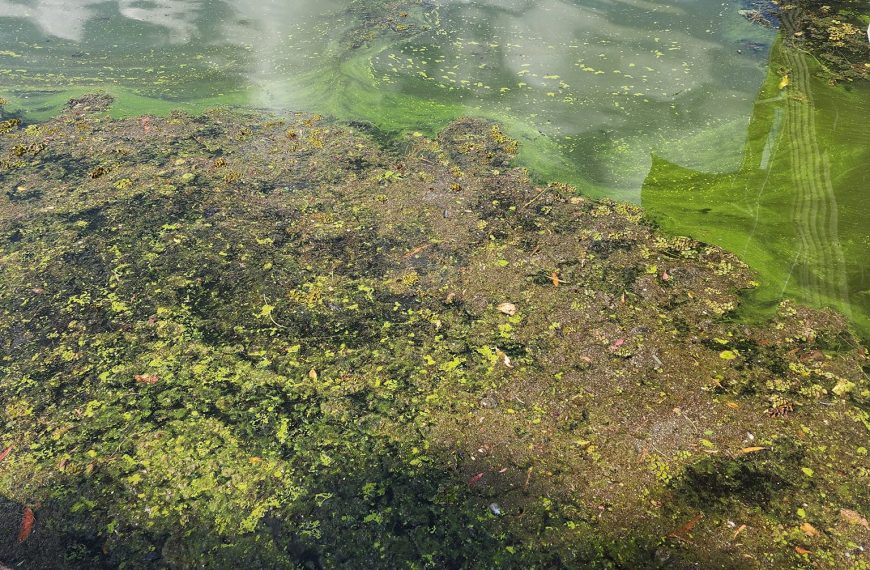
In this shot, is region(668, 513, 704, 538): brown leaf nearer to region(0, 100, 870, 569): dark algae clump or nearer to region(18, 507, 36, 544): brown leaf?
region(0, 100, 870, 569): dark algae clump

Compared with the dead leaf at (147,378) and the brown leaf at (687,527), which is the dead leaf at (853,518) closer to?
the brown leaf at (687,527)

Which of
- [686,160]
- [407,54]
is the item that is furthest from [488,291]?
[407,54]

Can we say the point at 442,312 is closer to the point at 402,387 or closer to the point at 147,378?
the point at 402,387

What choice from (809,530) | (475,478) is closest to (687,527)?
(809,530)

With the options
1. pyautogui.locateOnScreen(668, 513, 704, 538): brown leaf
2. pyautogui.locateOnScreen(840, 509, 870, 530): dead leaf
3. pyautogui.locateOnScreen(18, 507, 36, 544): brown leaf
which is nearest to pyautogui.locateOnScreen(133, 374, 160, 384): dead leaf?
pyautogui.locateOnScreen(18, 507, 36, 544): brown leaf

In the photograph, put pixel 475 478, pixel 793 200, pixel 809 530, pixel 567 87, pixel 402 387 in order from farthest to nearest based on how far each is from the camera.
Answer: pixel 567 87, pixel 793 200, pixel 402 387, pixel 475 478, pixel 809 530

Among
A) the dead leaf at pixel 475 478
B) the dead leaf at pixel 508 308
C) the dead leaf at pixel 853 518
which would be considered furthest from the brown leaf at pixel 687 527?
the dead leaf at pixel 508 308

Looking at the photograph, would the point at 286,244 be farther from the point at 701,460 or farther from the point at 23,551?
the point at 701,460

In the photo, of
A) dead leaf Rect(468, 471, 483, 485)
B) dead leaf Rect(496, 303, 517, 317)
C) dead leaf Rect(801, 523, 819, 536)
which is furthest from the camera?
dead leaf Rect(496, 303, 517, 317)
